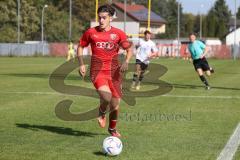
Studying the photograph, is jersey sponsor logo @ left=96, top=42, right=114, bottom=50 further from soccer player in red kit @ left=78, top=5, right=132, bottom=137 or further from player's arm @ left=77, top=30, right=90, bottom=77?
player's arm @ left=77, top=30, right=90, bottom=77

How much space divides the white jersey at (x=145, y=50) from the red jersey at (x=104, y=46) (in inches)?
446

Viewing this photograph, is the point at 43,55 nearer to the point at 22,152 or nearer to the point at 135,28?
the point at 135,28

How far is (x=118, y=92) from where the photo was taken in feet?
31.2

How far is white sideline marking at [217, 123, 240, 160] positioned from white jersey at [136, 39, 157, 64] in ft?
35.8

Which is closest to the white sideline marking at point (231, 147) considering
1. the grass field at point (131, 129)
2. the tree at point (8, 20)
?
the grass field at point (131, 129)

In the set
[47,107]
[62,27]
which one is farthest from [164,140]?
[62,27]

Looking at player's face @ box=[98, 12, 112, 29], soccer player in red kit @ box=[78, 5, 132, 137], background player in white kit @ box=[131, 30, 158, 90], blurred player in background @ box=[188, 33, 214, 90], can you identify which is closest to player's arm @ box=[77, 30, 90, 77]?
soccer player in red kit @ box=[78, 5, 132, 137]

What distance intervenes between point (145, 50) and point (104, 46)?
37.9ft

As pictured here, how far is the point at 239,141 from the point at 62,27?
86.1 m

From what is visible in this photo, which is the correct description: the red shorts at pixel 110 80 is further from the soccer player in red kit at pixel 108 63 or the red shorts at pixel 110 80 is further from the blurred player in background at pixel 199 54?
the blurred player in background at pixel 199 54

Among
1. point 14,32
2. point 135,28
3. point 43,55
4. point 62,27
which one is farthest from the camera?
point 135,28

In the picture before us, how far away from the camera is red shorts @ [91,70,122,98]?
940cm

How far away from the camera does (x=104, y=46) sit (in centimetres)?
941

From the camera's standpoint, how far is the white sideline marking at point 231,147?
7.89 metres
